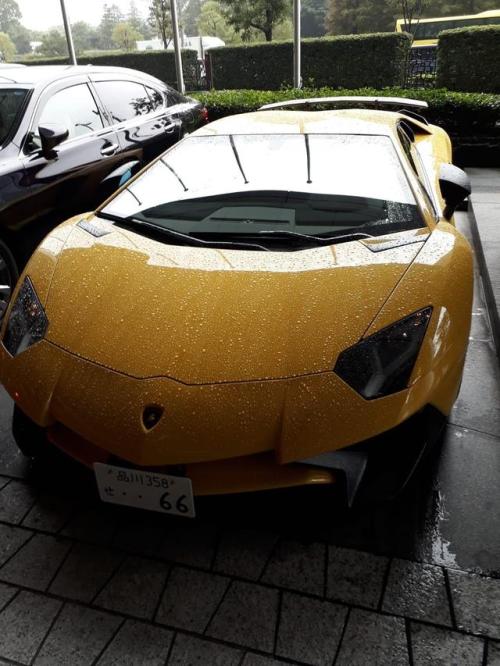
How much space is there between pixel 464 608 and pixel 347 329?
896 mm

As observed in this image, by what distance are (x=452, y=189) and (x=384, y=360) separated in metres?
1.51

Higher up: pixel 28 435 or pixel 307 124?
pixel 307 124

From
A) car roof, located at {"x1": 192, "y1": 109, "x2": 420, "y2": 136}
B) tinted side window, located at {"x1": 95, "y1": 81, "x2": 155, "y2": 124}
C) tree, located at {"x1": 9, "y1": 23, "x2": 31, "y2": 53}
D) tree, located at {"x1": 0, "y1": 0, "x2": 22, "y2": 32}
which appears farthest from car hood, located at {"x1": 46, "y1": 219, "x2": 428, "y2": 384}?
tree, located at {"x1": 9, "y1": 23, "x2": 31, "y2": 53}

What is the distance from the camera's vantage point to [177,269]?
2027mm

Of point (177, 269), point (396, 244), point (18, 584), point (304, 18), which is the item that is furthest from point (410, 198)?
point (304, 18)

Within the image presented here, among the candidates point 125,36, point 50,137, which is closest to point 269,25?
point 125,36

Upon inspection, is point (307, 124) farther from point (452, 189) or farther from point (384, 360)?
point (384, 360)

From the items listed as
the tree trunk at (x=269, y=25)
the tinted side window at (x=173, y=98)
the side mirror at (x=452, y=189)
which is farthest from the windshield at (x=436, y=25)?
the side mirror at (x=452, y=189)

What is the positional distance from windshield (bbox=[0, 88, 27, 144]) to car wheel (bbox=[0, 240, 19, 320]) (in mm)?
784

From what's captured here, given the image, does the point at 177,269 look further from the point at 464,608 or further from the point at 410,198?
the point at 464,608

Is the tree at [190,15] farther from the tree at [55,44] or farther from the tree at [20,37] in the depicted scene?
the tree at [20,37]

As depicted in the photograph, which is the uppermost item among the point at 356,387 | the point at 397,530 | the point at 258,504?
the point at 356,387

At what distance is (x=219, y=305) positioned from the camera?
72.4 inches

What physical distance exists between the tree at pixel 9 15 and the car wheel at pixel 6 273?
77.7 m
